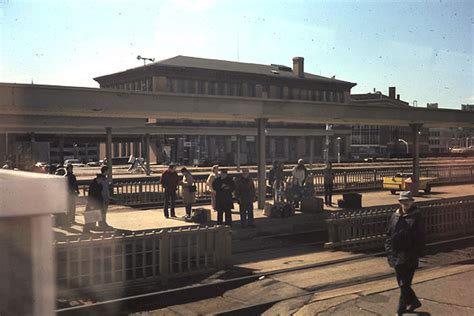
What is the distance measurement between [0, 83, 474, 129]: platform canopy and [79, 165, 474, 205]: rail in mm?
2773

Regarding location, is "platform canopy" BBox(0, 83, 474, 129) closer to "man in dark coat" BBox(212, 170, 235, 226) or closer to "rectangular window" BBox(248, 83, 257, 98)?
"man in dark coat" BBox(212, 170, 235, 226)

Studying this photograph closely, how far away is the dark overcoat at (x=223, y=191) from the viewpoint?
41.6ft

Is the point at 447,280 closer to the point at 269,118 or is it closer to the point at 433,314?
the point at 433,314

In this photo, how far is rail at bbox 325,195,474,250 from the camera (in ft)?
35.8

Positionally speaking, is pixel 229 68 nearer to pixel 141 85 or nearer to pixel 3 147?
pixel 141 85

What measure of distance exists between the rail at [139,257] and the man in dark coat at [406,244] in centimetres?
364

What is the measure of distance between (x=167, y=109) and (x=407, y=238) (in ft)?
32.6

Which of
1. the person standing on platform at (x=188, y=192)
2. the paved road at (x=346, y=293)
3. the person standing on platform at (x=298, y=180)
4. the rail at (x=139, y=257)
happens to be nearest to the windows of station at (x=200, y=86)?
the person standing on platform at (x=298, y=180)

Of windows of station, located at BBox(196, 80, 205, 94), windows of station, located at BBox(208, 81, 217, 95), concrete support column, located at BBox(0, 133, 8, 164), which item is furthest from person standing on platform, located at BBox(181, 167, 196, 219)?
windows of station, located at BBox(208, 81, 217, 95)

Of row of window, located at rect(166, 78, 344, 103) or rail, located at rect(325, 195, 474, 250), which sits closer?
rail, located at rect(325, 195, 474, 250)

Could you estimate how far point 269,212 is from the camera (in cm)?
1494

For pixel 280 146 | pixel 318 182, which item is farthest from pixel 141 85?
pixel 318 182

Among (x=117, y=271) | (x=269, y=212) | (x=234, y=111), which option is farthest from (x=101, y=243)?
(x=234, y=111)

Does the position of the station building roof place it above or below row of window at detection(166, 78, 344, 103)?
above
